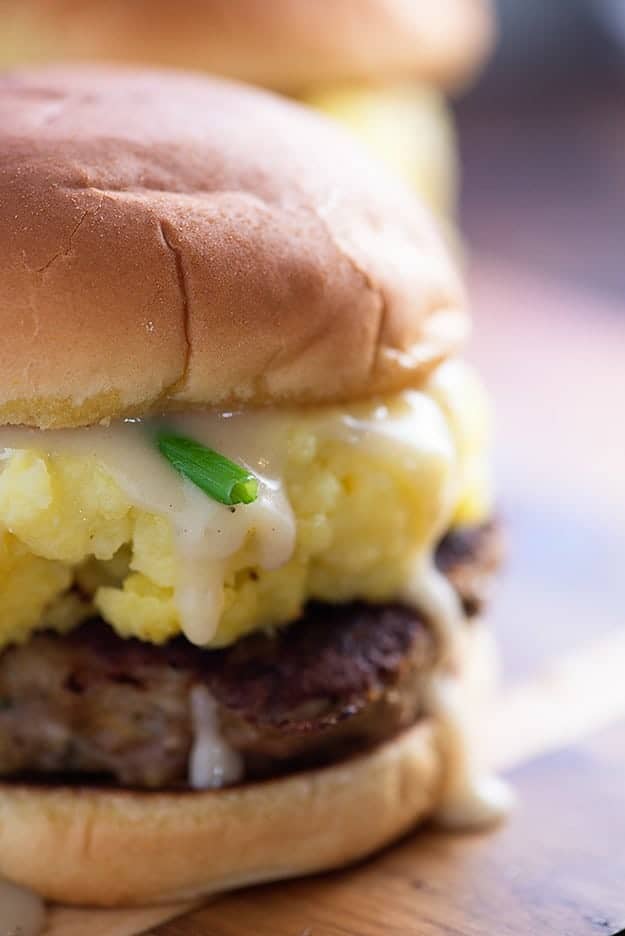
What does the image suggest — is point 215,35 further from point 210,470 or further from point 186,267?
point 210,470

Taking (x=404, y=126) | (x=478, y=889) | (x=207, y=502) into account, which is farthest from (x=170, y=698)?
(x=404, y=126)

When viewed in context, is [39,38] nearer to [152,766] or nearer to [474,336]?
[474,336]

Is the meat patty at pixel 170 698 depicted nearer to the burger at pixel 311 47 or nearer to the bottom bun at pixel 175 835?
the bottom bun at pixel 175 835

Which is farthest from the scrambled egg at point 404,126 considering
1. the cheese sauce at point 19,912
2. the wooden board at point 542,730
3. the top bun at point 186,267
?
the cheese sauce at point 19,912

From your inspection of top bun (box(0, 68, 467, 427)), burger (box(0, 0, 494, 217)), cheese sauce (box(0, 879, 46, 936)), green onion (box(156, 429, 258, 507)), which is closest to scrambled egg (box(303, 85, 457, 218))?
burger (box(0, 0, 494, 217))

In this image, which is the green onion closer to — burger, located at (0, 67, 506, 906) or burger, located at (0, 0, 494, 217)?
burger, located at (0, 67, 506, 906)

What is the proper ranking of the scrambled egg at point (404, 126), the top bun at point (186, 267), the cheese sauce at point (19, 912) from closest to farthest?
the top bun at point (186, 267)
the cheese sauce at point (19, 912)
the scrambled egg at point (404, 126)

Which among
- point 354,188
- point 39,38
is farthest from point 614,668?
point 39,38
